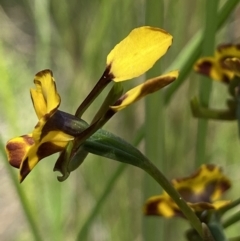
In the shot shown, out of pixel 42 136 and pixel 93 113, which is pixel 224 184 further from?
pixel 93 113

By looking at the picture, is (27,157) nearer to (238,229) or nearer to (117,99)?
(117,99)

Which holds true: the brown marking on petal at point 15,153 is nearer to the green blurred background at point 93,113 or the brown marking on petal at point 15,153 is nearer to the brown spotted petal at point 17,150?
the brown spotted petal at point 17,150

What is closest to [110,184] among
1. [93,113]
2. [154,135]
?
[154,135]

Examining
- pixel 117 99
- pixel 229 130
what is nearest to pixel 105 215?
pixel 229 130

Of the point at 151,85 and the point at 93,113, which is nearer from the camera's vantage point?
the point at 151,85

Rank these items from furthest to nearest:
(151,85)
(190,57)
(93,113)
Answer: (93,113) < (190,57) < (151,85)

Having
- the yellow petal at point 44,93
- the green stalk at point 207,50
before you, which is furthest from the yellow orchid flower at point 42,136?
the green stalk at point 207,50
